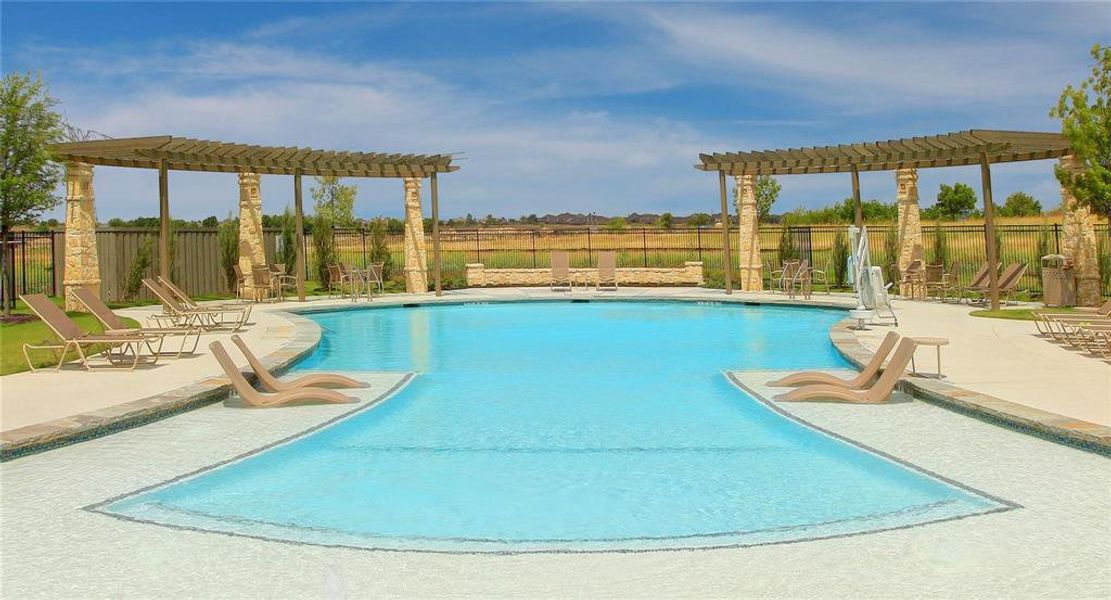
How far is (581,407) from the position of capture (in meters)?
7.69

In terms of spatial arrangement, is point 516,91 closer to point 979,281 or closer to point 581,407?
point 979,281

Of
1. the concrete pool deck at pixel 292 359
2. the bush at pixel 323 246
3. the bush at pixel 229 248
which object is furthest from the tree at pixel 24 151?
the bush at pixel 323 246

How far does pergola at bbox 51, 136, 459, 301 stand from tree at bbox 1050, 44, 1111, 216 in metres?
13.0

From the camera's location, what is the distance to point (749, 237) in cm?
2084

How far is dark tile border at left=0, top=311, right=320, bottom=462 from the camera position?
561 centimetres

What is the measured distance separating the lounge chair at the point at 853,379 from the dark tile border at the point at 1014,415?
358 millimetres

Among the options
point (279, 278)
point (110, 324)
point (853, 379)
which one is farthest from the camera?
point (279, 278)

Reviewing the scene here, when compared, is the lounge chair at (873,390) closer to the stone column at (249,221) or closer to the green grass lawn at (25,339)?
the green grass lawn at (25,339)

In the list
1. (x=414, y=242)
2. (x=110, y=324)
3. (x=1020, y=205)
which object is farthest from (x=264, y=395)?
(x=1020, y=205)

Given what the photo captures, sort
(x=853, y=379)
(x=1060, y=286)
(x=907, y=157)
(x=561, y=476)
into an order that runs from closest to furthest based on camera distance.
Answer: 1. (x=561, y=476)
2. (x=853, y=379)
3. (x=1060, y=286)
4. (x=907, y=157)

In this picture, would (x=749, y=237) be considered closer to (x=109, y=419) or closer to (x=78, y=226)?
(x=78, y=226)

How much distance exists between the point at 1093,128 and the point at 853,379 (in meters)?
7.98

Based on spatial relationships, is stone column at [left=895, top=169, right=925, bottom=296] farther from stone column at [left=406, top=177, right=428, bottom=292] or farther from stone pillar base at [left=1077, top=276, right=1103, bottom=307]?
stone column at [left=406, top=177, right=428, bottom=292]

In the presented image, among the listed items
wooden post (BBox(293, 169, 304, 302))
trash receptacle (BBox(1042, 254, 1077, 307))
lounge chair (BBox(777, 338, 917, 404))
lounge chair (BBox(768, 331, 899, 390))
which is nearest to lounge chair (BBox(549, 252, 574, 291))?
wooden post (BBox(293, 169, 304, 302))
